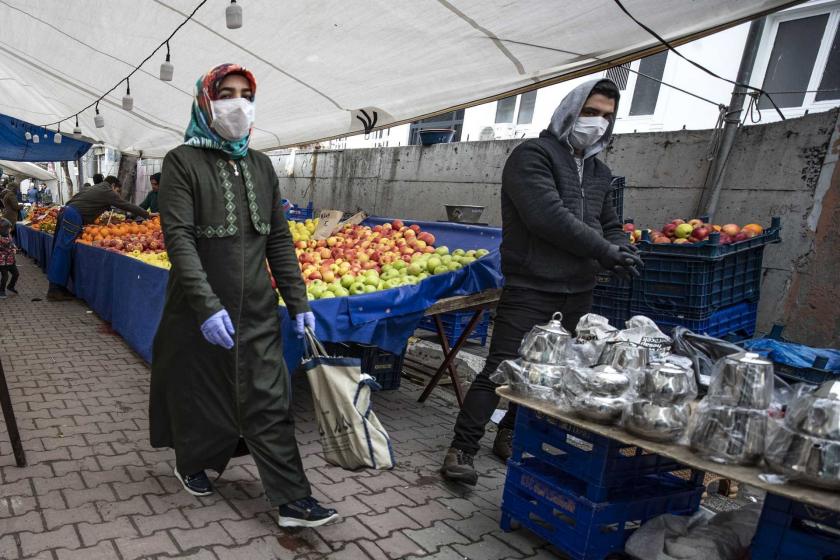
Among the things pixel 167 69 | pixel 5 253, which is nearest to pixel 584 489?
pixel 167 69

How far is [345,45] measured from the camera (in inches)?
174

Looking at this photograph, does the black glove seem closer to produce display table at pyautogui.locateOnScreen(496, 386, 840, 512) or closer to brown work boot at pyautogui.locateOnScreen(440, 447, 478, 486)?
produce display table at pyautogui.locateOnScreen(496, 386, 840, 512)

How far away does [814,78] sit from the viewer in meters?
7.75

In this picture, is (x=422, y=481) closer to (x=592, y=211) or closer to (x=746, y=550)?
(x=746, y=550)

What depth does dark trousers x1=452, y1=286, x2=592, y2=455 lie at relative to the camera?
114 inches

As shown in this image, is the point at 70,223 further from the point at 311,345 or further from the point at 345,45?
the point at 311,345

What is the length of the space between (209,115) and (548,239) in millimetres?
1723

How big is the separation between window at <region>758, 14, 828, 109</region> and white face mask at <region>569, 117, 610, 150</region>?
680 cm

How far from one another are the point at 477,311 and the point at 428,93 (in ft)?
8.12

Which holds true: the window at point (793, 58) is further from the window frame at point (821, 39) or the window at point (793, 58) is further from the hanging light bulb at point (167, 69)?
the hanging light bulb at point (167, 69)

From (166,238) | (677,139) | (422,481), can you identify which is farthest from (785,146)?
(166,238)

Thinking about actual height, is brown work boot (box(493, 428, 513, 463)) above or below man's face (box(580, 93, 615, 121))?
below

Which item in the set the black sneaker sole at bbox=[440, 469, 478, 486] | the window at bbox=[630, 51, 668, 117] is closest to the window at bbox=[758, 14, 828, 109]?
the window at bbox=[630, 51, 668, 117]

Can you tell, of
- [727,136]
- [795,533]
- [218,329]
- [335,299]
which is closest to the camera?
[795,533]
